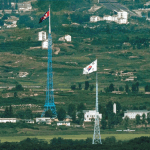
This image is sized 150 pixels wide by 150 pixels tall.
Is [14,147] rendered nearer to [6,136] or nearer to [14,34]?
[6,136]

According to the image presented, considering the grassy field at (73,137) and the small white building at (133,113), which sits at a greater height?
the small white building at (133,113)

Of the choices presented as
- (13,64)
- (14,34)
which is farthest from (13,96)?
(14,34)

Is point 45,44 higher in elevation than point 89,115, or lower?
higher

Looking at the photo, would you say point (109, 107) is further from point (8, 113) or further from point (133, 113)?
point (8, 113)

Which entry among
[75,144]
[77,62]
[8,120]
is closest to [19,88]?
[8,120]

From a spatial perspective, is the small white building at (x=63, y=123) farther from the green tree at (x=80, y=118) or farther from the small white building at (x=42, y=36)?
the small white building at (x=42, y=36)

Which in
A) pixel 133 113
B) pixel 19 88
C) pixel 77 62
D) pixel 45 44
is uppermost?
pixel 45 44

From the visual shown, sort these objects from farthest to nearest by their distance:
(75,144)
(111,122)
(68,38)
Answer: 1. (68,38)
2. (111,122)
3. (75,144)

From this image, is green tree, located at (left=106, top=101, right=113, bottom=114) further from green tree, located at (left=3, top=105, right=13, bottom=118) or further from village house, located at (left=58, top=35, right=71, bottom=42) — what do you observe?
village house, located at (left=58, top=35, right=71, bottom=42)

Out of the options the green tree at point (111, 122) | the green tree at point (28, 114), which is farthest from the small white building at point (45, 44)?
the green tree at point (111, 122)

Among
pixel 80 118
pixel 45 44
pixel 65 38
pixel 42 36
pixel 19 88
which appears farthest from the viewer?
pixel 42 36

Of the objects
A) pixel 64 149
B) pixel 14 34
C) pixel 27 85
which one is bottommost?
pixel 64 149
